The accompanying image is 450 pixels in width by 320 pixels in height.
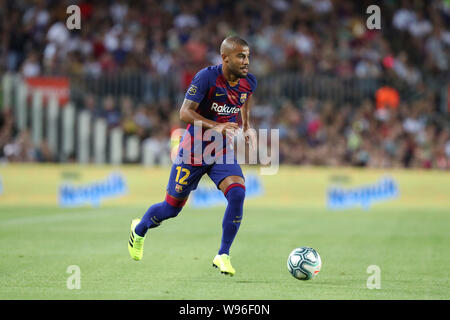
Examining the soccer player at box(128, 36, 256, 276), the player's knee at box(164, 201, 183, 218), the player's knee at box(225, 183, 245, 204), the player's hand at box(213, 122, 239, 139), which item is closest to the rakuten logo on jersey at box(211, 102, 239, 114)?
the soccer player at box(128, 36, 256, 276)

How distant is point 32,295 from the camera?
25.4 feet

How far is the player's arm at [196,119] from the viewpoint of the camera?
893 cm

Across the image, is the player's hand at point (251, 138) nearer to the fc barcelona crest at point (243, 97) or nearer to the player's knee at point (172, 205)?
the fc barcelona crest at point (243, 97)

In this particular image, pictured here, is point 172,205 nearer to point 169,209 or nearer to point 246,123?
point 169,209

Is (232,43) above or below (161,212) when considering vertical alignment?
above

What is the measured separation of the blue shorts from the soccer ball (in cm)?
116

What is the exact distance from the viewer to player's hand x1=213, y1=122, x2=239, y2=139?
888cm

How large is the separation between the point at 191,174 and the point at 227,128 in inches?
33.0

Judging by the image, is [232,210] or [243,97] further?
[243,97]

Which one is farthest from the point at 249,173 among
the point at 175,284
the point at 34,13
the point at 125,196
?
the point at 175,284

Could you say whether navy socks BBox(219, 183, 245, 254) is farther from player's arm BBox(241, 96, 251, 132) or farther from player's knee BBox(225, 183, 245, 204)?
player's arm BBox(241, 96, 251, 132)

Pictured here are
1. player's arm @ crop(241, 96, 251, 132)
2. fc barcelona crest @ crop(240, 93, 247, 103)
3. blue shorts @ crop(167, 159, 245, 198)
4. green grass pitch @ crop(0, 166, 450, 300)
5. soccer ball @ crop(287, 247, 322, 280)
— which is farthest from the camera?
player's arm @ crop(241, 96, 251, 132)

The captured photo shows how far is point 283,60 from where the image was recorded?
25.1 meters

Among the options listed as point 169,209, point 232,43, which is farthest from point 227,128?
point 169,209
